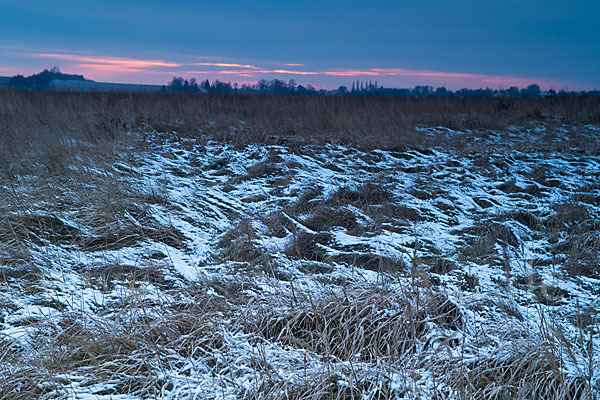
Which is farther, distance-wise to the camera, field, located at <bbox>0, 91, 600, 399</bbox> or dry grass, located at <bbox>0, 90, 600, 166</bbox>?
dry grass, located at <bbox>0, 90, 600, 166</bbox>

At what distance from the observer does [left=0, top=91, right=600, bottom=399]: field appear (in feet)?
6.23

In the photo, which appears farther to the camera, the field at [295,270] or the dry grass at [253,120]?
the dry grass at [253,120]

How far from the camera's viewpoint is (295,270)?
315cm

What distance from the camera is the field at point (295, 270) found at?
6.23 feet

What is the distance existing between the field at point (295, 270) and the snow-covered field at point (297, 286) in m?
0.02

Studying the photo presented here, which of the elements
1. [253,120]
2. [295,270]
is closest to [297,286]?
[295,270]

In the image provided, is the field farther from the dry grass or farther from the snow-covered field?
the dry grass

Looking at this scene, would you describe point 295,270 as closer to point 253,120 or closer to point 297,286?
point 297,286

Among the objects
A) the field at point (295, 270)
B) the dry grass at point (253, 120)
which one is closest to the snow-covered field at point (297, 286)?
the field at point (295, 270)

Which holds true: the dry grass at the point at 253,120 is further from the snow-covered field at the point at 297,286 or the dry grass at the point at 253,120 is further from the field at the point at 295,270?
the snow-covered field at the point at 297,286

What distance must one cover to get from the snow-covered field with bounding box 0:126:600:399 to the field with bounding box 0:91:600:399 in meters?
0.02

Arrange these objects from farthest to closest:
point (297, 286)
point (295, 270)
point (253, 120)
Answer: point (253, 120), point (295, 270), point (297, 286)

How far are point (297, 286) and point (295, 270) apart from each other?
38 cm

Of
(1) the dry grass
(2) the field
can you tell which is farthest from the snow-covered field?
(1) the dry grass
